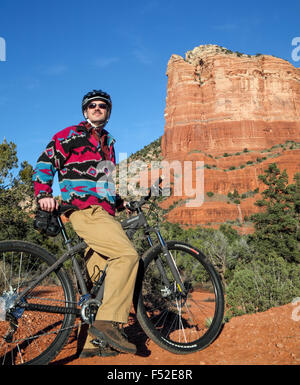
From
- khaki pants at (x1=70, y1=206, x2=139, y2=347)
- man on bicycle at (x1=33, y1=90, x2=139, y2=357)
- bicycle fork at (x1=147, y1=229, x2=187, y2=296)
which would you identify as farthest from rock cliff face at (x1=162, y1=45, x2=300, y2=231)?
khaki pants at (x1=70, y1=206, x2=139, y2=347)

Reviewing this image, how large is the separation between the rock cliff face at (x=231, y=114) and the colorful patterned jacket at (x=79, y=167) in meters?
63.3

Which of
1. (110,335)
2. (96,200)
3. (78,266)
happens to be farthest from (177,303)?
(96,200)

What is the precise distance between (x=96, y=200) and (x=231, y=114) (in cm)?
7607

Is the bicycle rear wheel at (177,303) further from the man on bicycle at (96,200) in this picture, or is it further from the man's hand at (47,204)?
the man's hand at (47,204)

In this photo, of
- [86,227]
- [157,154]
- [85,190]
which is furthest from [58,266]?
[157,154]

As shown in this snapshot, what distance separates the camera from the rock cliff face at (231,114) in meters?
69.5

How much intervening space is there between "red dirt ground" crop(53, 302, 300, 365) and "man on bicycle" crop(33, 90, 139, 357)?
35 cm

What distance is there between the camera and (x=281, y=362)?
2.62m

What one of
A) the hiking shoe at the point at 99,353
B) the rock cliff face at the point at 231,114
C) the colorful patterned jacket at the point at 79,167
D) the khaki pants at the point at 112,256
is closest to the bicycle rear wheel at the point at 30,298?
the hiking shoe at the point at 99,353

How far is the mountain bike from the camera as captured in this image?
2664mm

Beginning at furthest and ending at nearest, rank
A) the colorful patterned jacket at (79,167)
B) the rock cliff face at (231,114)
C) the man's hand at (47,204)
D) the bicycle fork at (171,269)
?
1. the rock cliff face at (231,114)
2. the bicycle fork at (171,269)
3. the colorful patterned jacket at (79,167)
4. the man's hand at (47,204)
